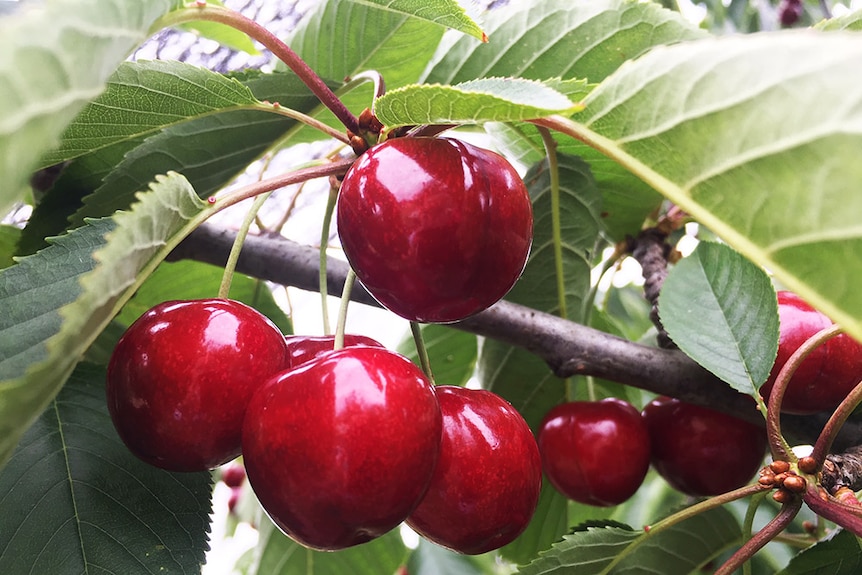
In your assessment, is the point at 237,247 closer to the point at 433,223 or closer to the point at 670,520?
the point at 433,223

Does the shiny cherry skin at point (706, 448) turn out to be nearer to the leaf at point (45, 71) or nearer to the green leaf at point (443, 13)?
the green leaf at point (443, 13)

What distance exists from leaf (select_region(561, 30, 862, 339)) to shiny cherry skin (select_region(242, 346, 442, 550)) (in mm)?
237

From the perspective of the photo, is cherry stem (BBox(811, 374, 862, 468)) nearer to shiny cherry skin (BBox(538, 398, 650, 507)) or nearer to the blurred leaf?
shiny cherry skin (BBox(538, 398, 650, 507))

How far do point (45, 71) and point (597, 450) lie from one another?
70 cm

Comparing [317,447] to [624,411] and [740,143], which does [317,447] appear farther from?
[624,411]

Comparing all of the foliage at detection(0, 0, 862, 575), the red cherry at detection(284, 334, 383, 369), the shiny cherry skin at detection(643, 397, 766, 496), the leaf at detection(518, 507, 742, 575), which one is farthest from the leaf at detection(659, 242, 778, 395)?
the red cherry at detection(284, 334, 383, 369)

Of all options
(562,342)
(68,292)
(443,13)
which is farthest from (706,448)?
(68,292)

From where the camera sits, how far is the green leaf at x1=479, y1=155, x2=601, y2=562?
1.01m

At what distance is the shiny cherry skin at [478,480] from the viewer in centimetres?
59

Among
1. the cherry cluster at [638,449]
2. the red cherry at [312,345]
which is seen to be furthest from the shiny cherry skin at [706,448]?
the red cherry at [312,345]

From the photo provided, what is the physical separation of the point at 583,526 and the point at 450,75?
61 centimetres

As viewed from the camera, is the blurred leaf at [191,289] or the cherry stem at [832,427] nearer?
the cherry stem at [832,427]

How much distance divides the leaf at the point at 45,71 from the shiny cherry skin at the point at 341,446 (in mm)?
225

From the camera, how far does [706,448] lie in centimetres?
86
